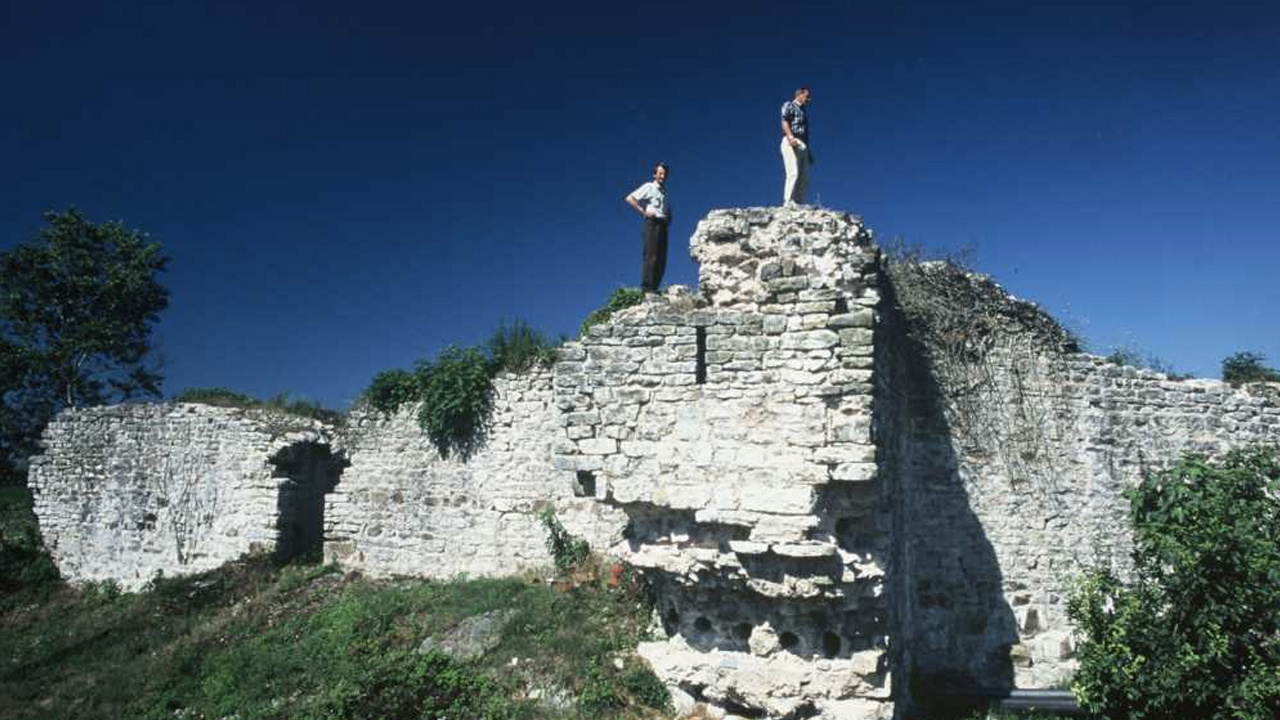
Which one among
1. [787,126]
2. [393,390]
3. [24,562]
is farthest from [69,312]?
[787,126]

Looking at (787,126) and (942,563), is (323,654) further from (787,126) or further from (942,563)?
(787,126)

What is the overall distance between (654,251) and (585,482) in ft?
12.9

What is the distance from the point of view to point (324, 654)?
910cm

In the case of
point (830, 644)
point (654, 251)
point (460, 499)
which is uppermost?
point (654, 251)

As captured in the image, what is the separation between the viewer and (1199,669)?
21.9ft

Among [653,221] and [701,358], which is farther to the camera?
[653,221]

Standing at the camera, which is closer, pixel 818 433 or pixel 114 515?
pixel 818 433

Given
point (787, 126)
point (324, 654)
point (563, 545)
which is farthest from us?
point (563, 545)

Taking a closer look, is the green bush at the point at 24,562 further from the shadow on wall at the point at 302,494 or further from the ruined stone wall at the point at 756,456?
the ruined stone wall at the point at 756,456

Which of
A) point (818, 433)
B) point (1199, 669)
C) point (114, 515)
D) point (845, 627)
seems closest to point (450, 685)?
point (845, 627)

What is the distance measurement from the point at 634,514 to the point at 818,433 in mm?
1994

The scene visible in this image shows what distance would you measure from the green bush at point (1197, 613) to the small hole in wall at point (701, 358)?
176 inches

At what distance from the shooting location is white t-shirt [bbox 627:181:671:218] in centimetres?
996

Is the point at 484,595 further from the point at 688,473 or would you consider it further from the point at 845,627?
the point at 845,627
